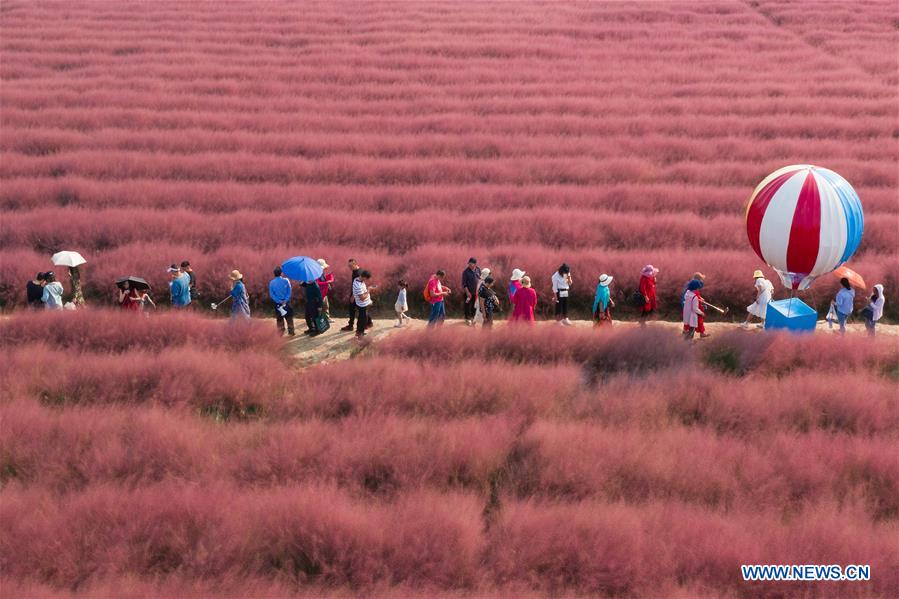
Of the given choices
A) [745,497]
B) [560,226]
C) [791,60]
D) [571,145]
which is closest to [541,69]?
[571,145]

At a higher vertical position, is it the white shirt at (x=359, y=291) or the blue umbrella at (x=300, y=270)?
the blue umbrella at (x=300, y=270)

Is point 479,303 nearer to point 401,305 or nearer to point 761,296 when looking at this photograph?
point 401,305

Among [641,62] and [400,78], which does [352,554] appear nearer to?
[400,78]

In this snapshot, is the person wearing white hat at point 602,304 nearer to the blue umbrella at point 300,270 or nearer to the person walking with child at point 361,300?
the person walking with child at point 361,300

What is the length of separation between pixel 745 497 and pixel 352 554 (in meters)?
2.87

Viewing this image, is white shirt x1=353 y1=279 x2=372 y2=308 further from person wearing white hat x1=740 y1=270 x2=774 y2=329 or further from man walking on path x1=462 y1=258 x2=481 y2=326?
person wearing white hat x1=740 y1=270 x2=774 y2=329

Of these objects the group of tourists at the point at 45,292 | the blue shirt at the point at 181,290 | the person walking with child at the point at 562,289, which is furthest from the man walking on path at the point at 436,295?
the group of tourists at the point at 45,292

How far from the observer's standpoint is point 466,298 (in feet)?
28.4

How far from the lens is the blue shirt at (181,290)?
814 centimetres

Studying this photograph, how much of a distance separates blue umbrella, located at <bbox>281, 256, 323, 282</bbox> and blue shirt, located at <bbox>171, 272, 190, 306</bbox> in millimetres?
1387

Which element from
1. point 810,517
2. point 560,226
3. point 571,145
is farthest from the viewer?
point 571,145

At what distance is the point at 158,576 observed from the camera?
13.1 ft

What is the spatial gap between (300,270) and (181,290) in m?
1.65

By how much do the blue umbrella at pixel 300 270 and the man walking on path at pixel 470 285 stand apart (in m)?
1.89
